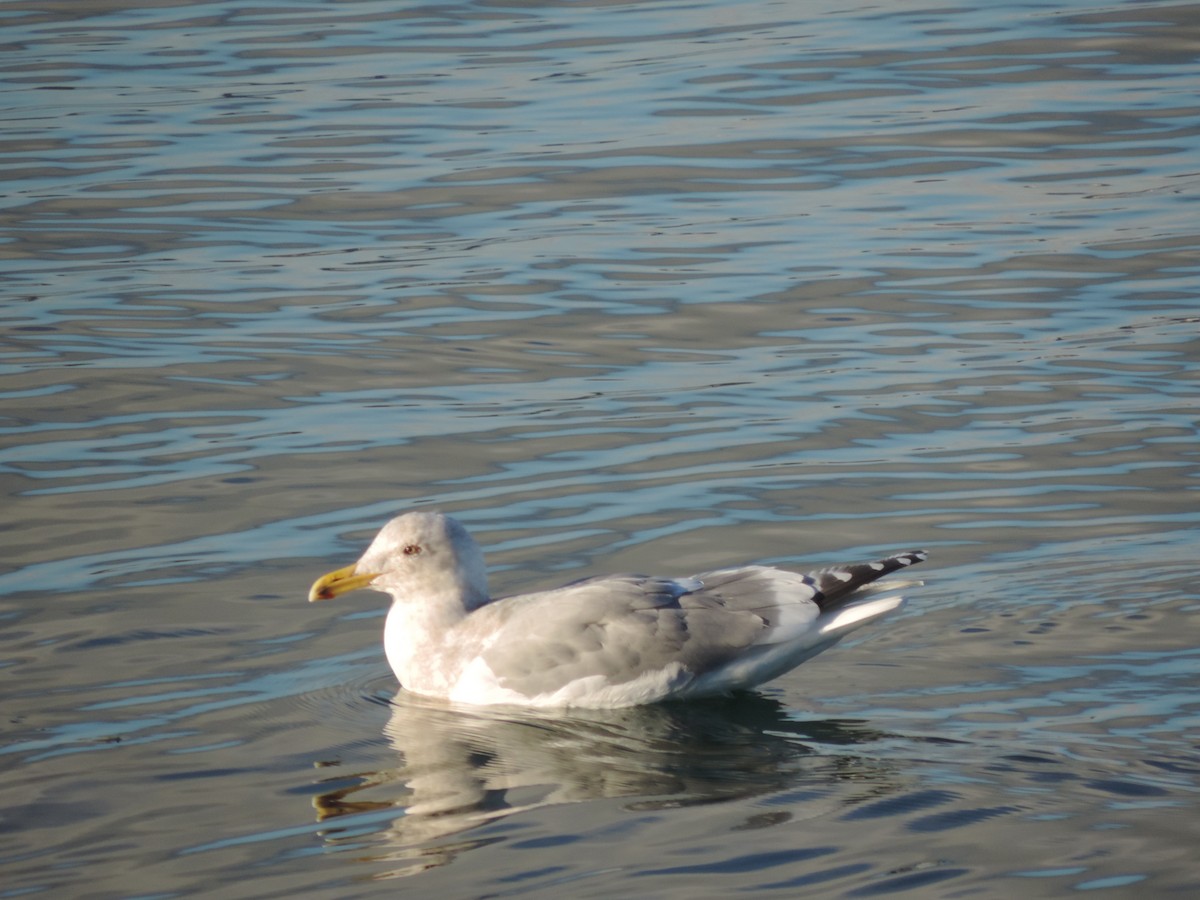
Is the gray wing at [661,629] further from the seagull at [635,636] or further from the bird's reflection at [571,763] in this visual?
the bird's reflection at [571,763]

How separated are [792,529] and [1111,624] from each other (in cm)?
232

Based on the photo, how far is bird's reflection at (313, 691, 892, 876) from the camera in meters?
7.44

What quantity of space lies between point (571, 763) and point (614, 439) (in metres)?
4.72

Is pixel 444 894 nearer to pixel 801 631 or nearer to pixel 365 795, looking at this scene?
pixel 365 795

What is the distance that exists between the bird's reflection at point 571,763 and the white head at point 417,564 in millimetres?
625

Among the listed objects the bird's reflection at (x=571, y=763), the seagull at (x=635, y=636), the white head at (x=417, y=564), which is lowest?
the bird's reflection at (x=571, y=763)

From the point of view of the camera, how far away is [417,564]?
9.24m

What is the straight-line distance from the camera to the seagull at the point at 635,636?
8.62 meters

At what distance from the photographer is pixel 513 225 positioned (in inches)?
713

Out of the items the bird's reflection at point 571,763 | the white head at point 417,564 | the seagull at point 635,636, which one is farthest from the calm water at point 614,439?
the white head at point 417,564

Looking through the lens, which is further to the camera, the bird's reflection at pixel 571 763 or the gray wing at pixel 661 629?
the gray wing at pixel 661 629

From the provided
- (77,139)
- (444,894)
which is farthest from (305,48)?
(444,894)

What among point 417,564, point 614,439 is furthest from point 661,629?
point 614,439

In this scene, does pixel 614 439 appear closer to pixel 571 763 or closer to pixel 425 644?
pixel 425 644
